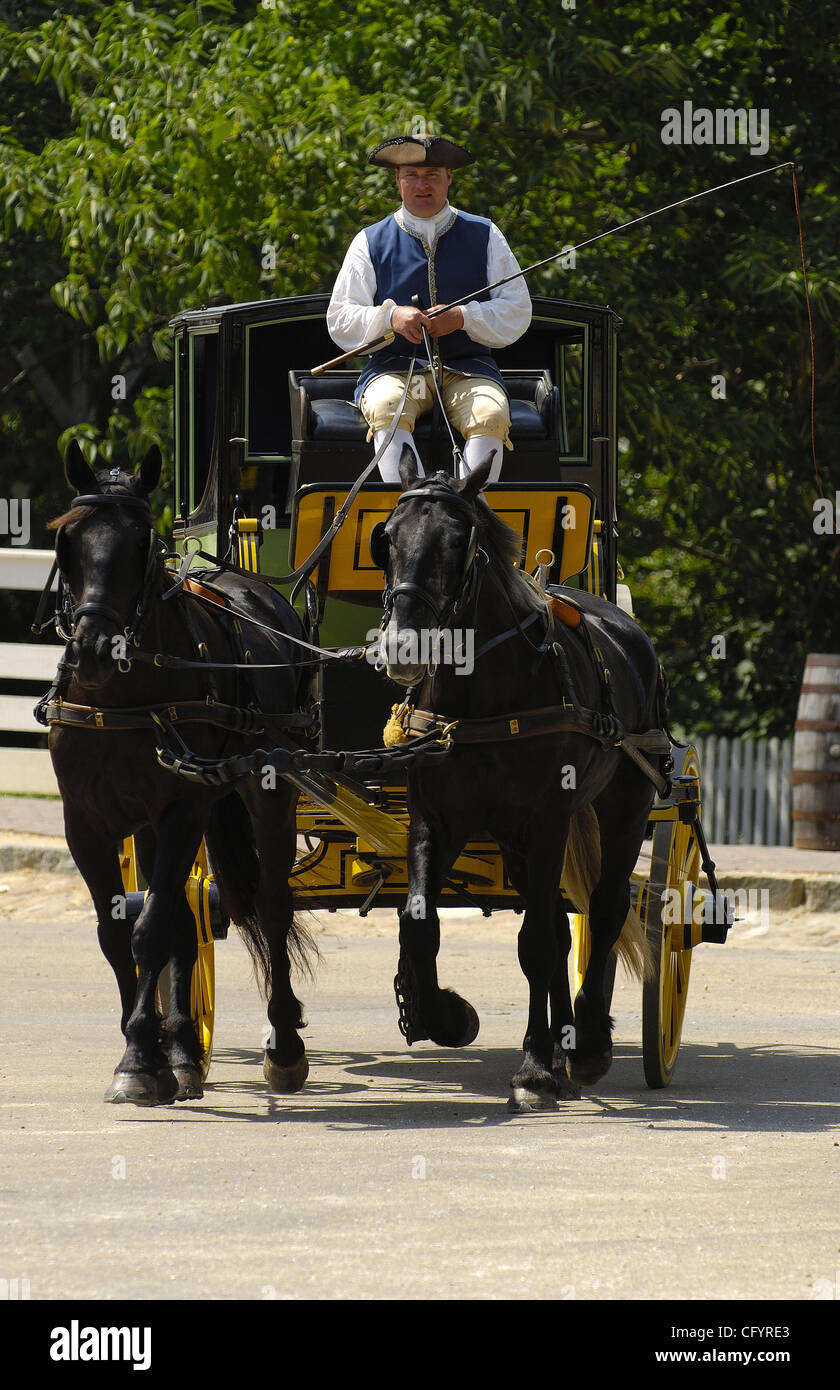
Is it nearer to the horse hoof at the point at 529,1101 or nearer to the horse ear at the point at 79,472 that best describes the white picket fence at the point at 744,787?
the horse ear at the point at 79,472

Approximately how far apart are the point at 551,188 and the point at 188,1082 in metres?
9.88

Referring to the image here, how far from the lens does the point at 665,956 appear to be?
Answer: 7.69m

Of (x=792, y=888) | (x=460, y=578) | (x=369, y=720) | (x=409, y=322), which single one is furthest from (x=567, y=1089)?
(x=792, y=888)

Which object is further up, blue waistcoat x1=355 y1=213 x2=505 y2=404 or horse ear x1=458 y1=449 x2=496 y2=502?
blue waistcoat x1=355 y1=213 x2=505 y2=404

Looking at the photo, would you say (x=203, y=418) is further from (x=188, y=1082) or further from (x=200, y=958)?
(x=188, y=1082)

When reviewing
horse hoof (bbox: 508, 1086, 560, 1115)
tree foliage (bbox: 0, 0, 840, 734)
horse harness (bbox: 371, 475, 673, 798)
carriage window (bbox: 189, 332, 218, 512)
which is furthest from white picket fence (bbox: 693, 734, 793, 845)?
horse hoof (bbox: 508, 1086, 560, 1115)

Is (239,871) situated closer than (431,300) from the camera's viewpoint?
Yes

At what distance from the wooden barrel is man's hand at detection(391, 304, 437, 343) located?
8.56 meters

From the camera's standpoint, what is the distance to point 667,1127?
648cm

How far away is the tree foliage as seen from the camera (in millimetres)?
14102

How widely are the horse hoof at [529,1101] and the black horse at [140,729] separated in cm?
96
